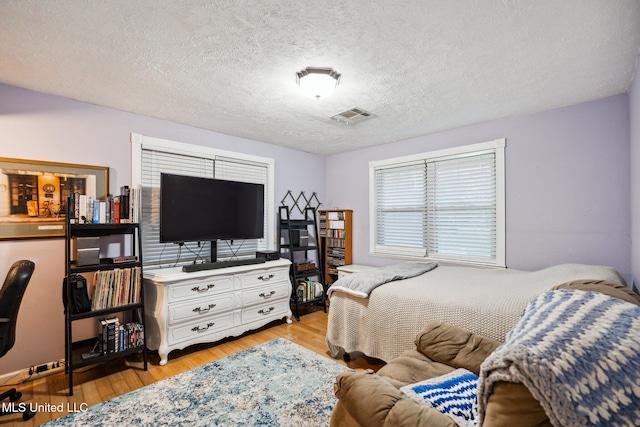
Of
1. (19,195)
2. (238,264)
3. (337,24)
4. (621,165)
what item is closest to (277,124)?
(238,264)

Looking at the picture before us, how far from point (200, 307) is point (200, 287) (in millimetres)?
192

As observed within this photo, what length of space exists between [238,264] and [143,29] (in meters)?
A: 2.27

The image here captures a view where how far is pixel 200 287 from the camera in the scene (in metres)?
2.95

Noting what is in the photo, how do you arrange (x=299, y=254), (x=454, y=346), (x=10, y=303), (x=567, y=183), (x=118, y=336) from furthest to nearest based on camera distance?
(x=299, y=254) < (x=567, y=183) < (x=118, y=336) < (x=10, y=303) < (x=454, y=346)

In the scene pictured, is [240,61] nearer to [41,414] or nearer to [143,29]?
[143,29]

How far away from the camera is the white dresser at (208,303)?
2.76 m

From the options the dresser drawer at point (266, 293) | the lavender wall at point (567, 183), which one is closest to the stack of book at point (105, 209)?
the dresser drawer at point (266, 293)

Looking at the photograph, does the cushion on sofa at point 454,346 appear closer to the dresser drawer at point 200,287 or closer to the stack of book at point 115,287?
the dresser drawer at point 200,287

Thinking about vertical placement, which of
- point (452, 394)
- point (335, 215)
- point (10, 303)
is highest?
point (335, 215)

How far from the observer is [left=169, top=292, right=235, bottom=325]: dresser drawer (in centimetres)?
279

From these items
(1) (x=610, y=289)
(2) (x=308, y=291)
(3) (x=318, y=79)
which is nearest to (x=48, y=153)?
(3) (x=318, y=79)

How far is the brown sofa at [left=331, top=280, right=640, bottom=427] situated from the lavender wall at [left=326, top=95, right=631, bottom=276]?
1.37 meters

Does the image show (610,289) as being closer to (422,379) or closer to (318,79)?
(422,379)

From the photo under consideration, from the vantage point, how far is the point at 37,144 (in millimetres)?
2543
